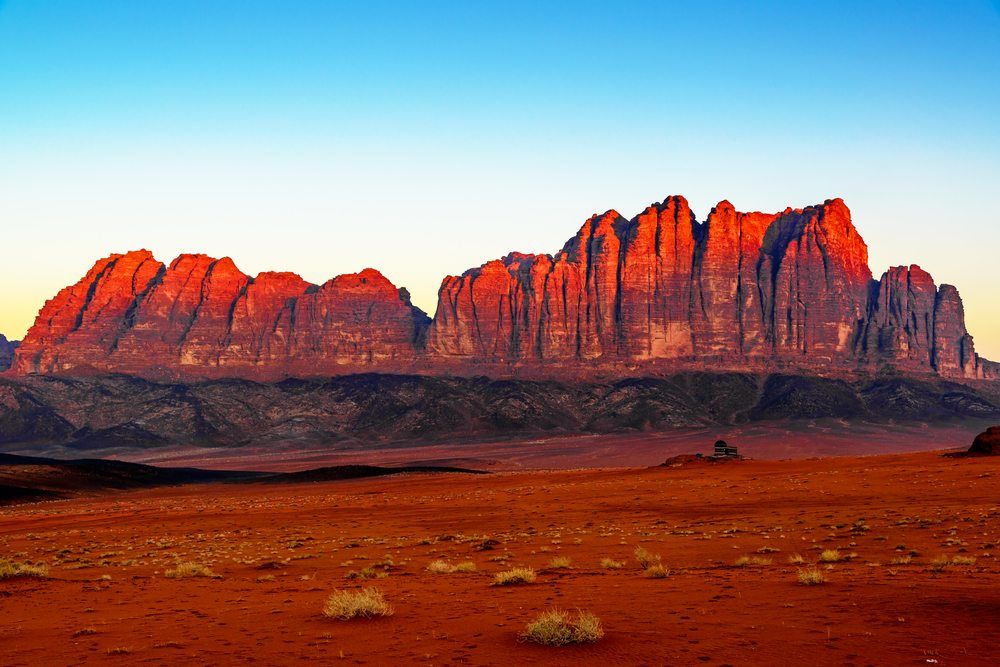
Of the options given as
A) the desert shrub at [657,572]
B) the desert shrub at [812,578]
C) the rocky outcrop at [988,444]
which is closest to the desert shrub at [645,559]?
the desert shrub at [657,572]

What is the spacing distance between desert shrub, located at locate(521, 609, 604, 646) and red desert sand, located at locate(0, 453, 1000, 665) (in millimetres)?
129

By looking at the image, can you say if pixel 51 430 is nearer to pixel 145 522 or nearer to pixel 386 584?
pixel 145 522

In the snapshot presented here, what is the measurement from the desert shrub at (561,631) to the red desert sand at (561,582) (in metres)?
0.13

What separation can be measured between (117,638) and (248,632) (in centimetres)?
226

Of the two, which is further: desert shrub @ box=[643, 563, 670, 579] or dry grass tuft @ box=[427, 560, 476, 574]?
dry grass tuft @ box=[427, 560, 476, 574]

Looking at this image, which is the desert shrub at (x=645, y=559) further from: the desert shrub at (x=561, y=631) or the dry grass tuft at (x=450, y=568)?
the desert shrub at (x=561, y=631)

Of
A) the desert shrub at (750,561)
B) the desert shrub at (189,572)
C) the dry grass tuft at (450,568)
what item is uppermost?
the desert shrub at (750,561)

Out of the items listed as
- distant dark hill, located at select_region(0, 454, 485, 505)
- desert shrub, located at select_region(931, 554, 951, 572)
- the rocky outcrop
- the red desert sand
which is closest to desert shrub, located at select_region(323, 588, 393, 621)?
the red desert sand

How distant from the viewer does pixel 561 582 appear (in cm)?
2198

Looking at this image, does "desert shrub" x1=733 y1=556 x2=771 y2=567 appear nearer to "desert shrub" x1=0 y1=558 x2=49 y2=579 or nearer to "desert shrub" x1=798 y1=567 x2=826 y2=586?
"desert shrub" x1=798 y1=567 x2=826 y2=586

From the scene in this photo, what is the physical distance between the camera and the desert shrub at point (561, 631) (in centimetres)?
1410

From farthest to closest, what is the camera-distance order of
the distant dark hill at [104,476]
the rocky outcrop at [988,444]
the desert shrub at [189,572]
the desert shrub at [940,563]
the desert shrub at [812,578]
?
1. the distant dark hill at [104,476]
2. the rocky outcrop at [988,444]
3. the desert shrub at [189,572]
4. the desert shrub at [940,563]
5. the desert shrub at [812,578]

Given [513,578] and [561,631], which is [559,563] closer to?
[513,578]

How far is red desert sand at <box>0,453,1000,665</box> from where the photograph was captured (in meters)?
14.2
